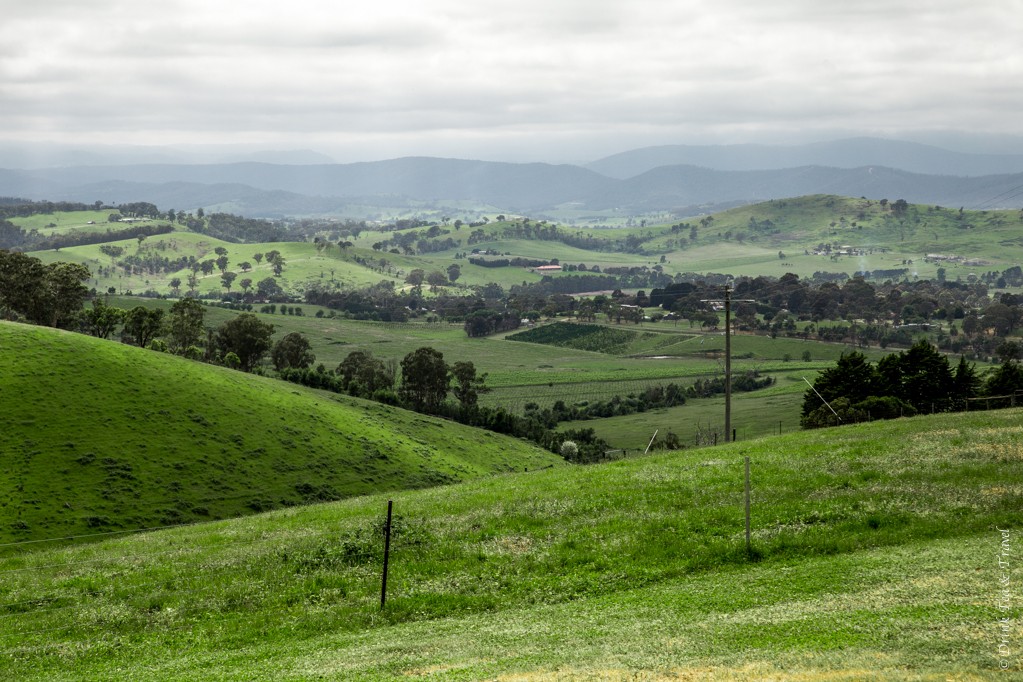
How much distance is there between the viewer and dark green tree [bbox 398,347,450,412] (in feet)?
478

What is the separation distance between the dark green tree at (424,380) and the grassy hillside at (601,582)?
94.7 m

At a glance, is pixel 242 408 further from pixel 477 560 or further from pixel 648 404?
pixel 648 404

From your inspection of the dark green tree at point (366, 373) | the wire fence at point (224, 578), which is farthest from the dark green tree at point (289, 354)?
the wire fence at point (224, 578)

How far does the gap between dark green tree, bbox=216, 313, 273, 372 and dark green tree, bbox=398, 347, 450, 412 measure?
942 inches

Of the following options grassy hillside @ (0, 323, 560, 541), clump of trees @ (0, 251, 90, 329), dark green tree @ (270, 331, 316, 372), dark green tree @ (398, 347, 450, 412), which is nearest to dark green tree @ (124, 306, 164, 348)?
clump of trees @ (0, 251, 90, 329)

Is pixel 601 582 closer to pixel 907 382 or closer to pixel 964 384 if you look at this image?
pixel 907 382

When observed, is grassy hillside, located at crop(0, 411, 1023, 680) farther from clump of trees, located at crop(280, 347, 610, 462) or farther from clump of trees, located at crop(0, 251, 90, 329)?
clump of trees, located at crop(0, 251, 90, 329)

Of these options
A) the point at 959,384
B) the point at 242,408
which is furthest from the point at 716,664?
the point at 959,384

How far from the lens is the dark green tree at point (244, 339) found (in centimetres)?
14450

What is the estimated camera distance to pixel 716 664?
69.4 ft

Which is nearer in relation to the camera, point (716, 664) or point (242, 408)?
point (716, 664)

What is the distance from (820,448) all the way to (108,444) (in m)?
56.8

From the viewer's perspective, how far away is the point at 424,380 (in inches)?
5758

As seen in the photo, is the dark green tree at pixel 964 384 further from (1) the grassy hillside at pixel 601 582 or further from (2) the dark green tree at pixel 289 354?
(2) the dark green tree at pixel 289 354
